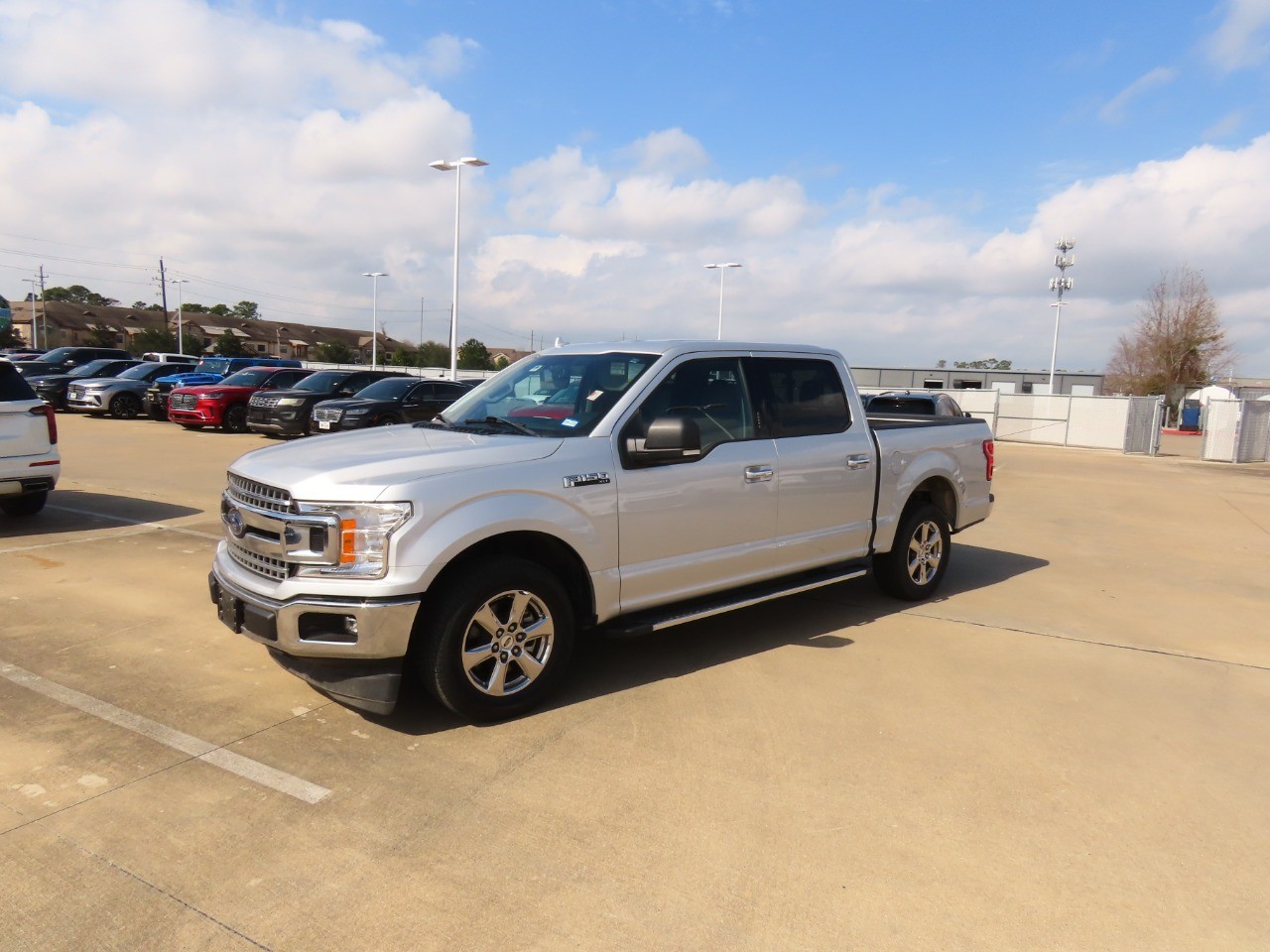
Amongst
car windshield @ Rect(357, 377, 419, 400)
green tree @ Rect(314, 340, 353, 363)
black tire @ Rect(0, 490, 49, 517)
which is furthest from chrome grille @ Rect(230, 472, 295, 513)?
green tree @ Rect(314, 340, 353, 363)

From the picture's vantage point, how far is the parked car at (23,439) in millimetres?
7949

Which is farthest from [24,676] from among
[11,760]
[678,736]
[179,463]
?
[179,463]

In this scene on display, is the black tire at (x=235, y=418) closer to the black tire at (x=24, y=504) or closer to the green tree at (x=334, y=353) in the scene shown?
the black tire at (x=24, y=504)

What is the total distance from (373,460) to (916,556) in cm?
433

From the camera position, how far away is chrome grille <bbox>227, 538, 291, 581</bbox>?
3953 millimetres

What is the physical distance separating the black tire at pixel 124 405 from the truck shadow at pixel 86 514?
45.4 feet

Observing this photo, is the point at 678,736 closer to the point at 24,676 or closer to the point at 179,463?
the point at 24,676

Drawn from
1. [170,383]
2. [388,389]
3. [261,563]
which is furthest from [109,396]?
[261,563]

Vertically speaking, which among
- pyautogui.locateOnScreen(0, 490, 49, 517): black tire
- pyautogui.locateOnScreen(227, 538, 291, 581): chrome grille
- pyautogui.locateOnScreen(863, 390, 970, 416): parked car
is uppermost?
pyautogui.locateOnScreen(863, 390, 970, 416): parked car

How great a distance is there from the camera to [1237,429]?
23188 millimetres

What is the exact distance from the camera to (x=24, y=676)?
4598 millimetres

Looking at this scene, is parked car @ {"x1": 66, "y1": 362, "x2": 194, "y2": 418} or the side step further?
parked car @ {"x1": 66, "y1": 362, "x2": 194, "y2": 418}

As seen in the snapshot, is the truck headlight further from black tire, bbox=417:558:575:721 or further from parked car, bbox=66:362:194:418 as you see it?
parked car, bbox=66:362:194:418

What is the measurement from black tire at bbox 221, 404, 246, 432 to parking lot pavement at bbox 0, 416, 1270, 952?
1474cm
